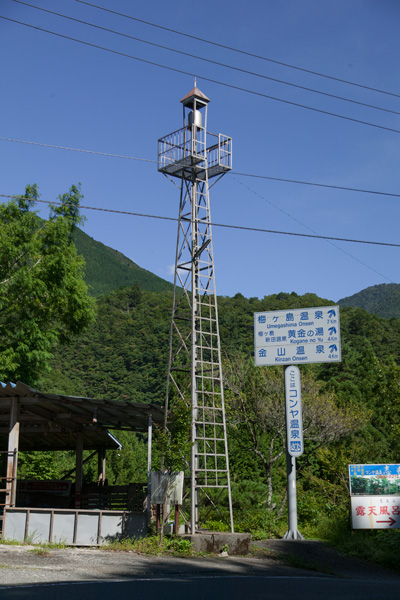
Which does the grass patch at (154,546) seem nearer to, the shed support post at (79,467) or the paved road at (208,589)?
the paved road at (208,589)

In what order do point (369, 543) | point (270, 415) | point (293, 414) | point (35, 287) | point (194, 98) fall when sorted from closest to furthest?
point (369, 543)
point (293, 414)
point (194, 98)
point (35, 287)
point (270, 415)

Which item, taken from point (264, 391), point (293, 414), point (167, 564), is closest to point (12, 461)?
point (167, 564)

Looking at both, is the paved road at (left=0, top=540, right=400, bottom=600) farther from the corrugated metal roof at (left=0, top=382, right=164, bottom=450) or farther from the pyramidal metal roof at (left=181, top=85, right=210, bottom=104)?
the pyramidal metal roof at (left=181, top=85, right=210, bottom=104)

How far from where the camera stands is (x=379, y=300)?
164 m

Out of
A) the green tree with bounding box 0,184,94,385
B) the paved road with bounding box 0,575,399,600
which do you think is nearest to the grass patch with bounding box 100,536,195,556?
the paved road with bounding box 0,575,399,600

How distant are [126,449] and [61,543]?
65.0 feet

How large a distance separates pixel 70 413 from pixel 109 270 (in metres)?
135

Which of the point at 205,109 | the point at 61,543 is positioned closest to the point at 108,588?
the point at 61,543

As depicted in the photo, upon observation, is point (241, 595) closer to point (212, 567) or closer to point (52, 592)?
point (52, 592)

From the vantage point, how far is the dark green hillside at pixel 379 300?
5458 inches

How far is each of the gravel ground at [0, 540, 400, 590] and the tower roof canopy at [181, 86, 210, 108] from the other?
12737mm

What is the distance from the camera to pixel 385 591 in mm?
9797

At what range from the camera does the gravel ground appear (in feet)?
35.0

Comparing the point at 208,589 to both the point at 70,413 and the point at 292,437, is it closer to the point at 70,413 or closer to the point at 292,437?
the point at 292,437
